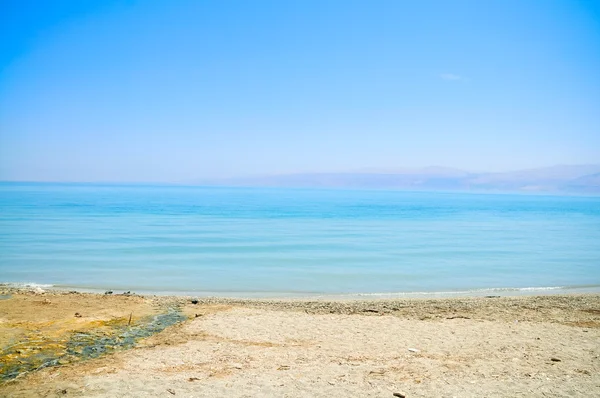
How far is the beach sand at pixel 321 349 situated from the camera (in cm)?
676

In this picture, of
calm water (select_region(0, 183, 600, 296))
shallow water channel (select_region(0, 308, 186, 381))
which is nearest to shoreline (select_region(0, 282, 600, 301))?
calm water (select_region(0, 183, 600, 296))

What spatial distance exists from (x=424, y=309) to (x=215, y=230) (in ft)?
94.2

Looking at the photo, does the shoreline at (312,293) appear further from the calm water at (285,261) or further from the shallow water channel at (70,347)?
the shallow water channel at (70,347)

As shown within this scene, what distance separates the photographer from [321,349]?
29.3ft

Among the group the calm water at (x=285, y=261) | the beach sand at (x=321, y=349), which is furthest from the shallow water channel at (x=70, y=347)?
the calm water at (x=285, y=261)

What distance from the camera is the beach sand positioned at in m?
6.76

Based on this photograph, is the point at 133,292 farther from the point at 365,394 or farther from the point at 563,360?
the point at 563,360

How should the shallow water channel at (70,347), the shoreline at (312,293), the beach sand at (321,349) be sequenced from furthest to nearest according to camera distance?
the shoreline at (312,293) → the shallow water channel at (70,347) → the beach sand at (321,349)

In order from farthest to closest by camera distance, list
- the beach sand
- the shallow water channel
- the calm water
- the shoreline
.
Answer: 1. the calm water
2. the shoreline
3. the shallow water channel
4. the beach sand

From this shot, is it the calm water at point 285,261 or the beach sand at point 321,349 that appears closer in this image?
the beach sand at point 321,349

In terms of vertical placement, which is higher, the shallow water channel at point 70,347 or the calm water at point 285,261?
the shallow water channel at point 70,347

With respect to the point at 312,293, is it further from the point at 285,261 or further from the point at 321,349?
the point at 321,349

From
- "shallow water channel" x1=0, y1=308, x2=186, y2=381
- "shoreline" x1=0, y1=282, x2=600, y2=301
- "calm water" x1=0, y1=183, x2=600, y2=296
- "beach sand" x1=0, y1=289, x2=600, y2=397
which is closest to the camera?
"beach sand" x1=0, y1=289, x2=600, y2=397

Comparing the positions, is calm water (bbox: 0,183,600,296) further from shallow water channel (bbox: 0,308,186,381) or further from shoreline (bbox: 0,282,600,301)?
shallow water channel (bbox: 0,308,186,381)
